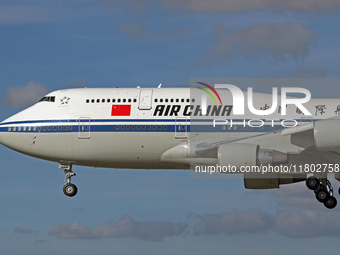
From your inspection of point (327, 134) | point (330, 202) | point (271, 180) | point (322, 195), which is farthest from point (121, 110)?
point (330, 202)

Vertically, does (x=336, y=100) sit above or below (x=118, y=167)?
above

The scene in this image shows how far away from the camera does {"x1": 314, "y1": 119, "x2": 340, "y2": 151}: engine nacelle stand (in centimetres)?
5131

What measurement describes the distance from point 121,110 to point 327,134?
1344 cm

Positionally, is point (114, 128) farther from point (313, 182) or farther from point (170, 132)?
point (313, 182)

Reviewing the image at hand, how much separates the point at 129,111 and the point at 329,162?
12989mm

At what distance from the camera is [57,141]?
57.9m

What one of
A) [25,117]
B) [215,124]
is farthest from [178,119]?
[25,117]

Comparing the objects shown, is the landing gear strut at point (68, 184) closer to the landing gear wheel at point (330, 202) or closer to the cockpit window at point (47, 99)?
the cockpit window at point (47, 99)

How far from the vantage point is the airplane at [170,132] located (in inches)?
2200

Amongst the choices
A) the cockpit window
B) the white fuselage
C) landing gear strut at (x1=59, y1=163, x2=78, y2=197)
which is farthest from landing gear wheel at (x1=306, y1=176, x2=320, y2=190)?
the cockpit window

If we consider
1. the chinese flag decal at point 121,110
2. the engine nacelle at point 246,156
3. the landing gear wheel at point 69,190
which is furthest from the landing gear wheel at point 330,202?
the landing gear wheel at point 69,190

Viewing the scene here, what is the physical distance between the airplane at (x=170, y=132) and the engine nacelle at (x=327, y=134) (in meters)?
2.70

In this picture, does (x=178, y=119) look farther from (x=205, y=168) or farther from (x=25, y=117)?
(x=25, y=117)

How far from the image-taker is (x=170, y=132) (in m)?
56.1
